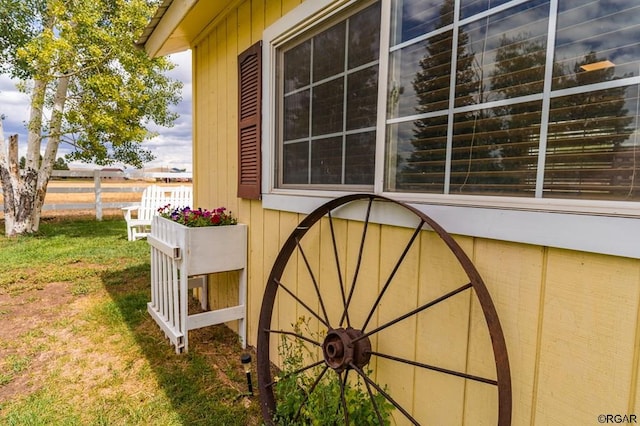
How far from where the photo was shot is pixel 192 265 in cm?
232

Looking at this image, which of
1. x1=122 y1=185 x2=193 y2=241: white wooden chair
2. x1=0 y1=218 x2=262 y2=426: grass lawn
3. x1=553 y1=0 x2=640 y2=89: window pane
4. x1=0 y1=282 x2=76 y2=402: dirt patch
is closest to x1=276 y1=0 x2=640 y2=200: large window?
x1=553 y1=0 x2=640 y2=89: window pane

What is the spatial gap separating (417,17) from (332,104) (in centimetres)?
61

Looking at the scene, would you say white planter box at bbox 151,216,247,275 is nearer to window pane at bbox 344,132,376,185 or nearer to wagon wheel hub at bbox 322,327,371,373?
window pane at bbox 344,132,376,185

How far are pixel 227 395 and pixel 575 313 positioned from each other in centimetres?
180

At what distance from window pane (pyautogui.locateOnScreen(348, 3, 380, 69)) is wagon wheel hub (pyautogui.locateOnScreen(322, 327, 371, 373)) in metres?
1.19

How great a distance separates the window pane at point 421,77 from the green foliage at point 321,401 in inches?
44.5

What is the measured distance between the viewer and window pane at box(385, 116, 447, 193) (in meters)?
1.28

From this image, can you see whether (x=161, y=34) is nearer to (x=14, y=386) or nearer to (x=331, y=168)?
(x=331, y=168)

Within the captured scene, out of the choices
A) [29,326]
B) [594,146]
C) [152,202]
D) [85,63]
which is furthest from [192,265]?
[85,63]

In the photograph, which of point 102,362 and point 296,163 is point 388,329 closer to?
point 296,163

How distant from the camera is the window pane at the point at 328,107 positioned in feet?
5.83

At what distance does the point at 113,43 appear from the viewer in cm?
605

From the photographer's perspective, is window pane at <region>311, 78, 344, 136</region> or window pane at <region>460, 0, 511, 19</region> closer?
window pane at <region>460, 0, 511, 19</region>

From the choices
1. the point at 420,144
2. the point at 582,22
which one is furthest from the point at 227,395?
the point at 582,22
